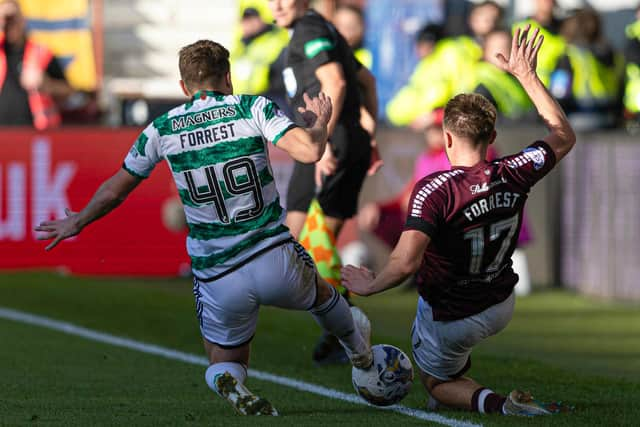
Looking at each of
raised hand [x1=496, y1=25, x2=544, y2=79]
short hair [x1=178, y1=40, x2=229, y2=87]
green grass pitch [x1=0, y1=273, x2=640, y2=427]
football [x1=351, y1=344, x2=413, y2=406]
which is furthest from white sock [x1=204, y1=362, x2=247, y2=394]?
raised hand [x1=496, y1=25, x2=544, y2=79]

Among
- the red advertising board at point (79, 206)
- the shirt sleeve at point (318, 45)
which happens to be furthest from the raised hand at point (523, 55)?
the red advertising board at point (79, 206)

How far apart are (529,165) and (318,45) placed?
232 cm

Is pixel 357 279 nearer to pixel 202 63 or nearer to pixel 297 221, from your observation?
pixel 202 63

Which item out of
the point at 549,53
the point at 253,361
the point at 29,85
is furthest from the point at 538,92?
the point at 29,85

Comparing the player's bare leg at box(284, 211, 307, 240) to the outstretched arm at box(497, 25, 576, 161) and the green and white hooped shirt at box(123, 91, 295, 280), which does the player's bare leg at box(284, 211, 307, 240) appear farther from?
the outstretched arm at box(497, 25, 576, 161)

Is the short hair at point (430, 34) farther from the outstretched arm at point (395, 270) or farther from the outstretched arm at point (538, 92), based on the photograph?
the outstretched arm at point (395, 270)

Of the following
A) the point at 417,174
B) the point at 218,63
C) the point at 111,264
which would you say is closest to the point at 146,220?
the point at 111,264

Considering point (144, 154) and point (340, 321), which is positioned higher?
point (144, 154)

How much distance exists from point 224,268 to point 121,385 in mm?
1546

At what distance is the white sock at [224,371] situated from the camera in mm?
6449

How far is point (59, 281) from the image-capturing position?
42.5 ft

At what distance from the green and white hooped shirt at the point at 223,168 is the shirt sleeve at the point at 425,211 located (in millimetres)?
621

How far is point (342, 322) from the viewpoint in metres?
6.72

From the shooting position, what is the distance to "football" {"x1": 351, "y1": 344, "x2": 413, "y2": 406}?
268 inches
